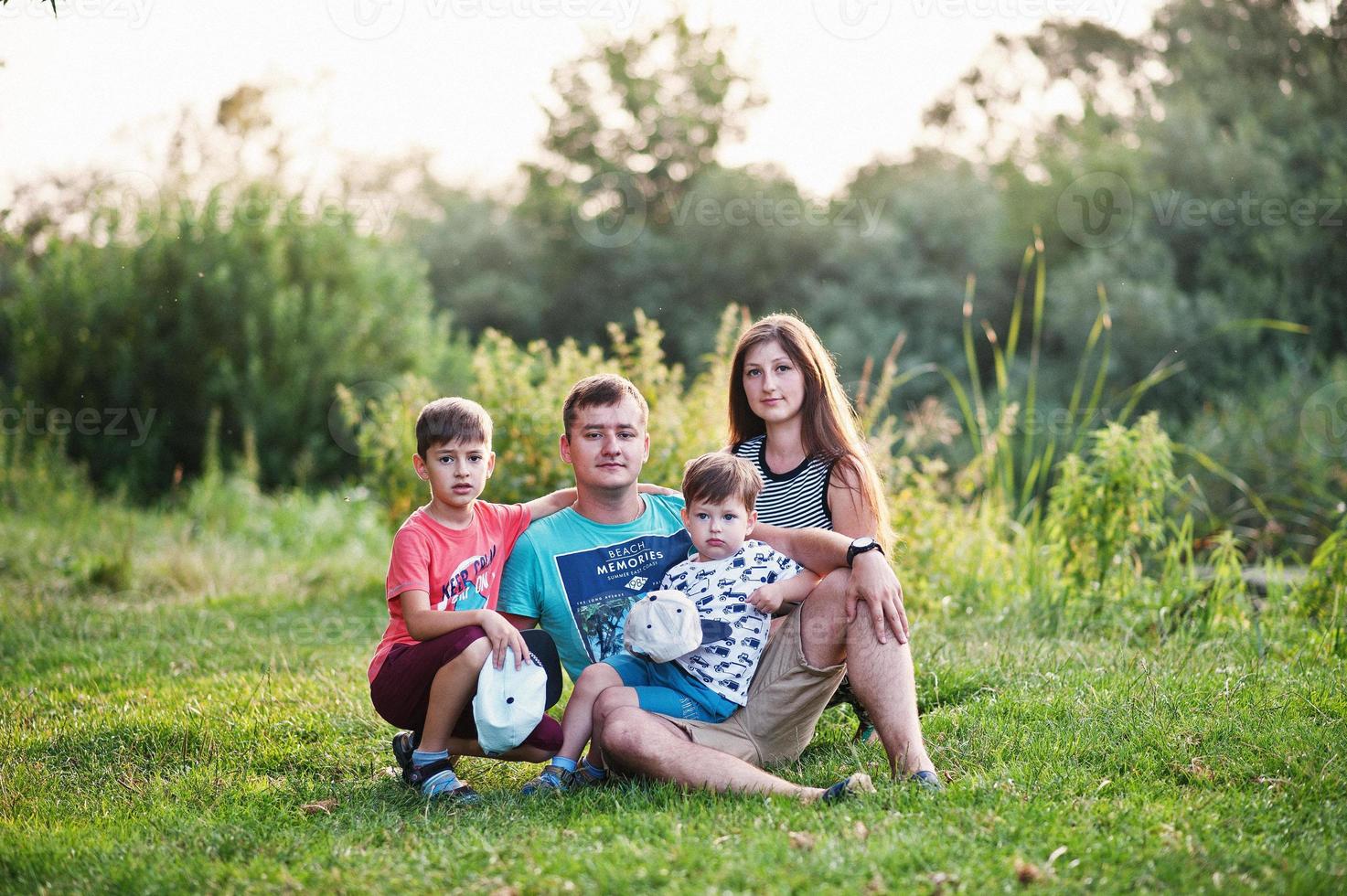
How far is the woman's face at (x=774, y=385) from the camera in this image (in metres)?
3.75

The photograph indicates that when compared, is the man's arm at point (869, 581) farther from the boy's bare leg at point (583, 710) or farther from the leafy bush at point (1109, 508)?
the leafy bush at point (1109, 508)

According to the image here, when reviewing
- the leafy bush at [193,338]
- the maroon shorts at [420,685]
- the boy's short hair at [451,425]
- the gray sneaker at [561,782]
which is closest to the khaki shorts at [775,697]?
the gray sneaker at [561,782]

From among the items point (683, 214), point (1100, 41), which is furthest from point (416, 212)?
point (1100, 41)

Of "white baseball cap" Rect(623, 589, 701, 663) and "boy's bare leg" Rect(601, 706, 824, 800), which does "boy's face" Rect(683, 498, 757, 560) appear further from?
"boy's bare leg" Rect(601, 706, 824, 800)

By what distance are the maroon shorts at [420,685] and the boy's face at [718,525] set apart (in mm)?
664

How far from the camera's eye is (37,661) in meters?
5.43

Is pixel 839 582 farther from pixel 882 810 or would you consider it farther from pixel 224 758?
pixel 224 758

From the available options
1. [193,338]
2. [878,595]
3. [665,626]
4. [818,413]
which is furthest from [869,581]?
[193,338]

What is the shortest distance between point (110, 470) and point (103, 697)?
962 centimetres

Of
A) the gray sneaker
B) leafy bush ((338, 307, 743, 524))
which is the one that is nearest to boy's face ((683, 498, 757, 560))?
the gray sneaker

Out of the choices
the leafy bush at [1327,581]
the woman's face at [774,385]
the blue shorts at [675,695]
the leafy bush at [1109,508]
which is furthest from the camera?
the leafy bush at [1109,508]

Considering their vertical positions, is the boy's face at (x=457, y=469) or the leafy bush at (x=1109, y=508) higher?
the boy's face at (x=457, y=469)

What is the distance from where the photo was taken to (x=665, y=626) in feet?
10.3

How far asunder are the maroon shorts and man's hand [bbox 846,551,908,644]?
955 mm
